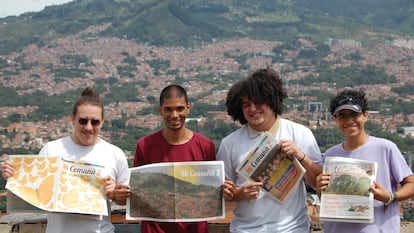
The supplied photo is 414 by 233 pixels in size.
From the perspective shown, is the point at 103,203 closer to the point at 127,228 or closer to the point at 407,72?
the point at 127,228

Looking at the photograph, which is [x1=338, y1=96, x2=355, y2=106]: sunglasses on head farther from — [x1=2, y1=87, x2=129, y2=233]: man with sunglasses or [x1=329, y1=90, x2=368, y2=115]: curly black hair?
[x1=2, y1=87, x2=129, y2=233]: man with sunglasses

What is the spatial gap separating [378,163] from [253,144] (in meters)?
0.64

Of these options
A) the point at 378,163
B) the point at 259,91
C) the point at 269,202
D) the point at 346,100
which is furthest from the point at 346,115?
the point at 269,202

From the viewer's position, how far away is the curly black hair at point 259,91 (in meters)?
3.73

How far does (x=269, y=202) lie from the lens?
12.0 feet

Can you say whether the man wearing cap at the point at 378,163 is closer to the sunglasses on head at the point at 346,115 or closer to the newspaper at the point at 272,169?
the sunglasses on head at the point at 346,115

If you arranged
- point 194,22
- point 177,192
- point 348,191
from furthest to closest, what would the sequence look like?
point 194,22 < point 177,192 < point 348,191

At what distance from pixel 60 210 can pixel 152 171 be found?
0.50 metres

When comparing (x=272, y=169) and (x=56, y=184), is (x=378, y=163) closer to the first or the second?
(x=272, y=169)

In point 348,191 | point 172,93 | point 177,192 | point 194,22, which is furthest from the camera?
point 194,22

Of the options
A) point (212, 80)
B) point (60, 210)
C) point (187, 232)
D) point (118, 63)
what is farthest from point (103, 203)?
point (118, 63)

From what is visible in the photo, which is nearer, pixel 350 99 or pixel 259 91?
pixel 350 99

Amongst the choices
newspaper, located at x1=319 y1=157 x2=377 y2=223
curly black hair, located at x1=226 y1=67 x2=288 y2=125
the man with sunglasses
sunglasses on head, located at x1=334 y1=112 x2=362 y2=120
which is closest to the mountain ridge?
the man with sunglasses

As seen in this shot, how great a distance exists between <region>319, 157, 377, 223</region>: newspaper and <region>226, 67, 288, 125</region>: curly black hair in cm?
43
